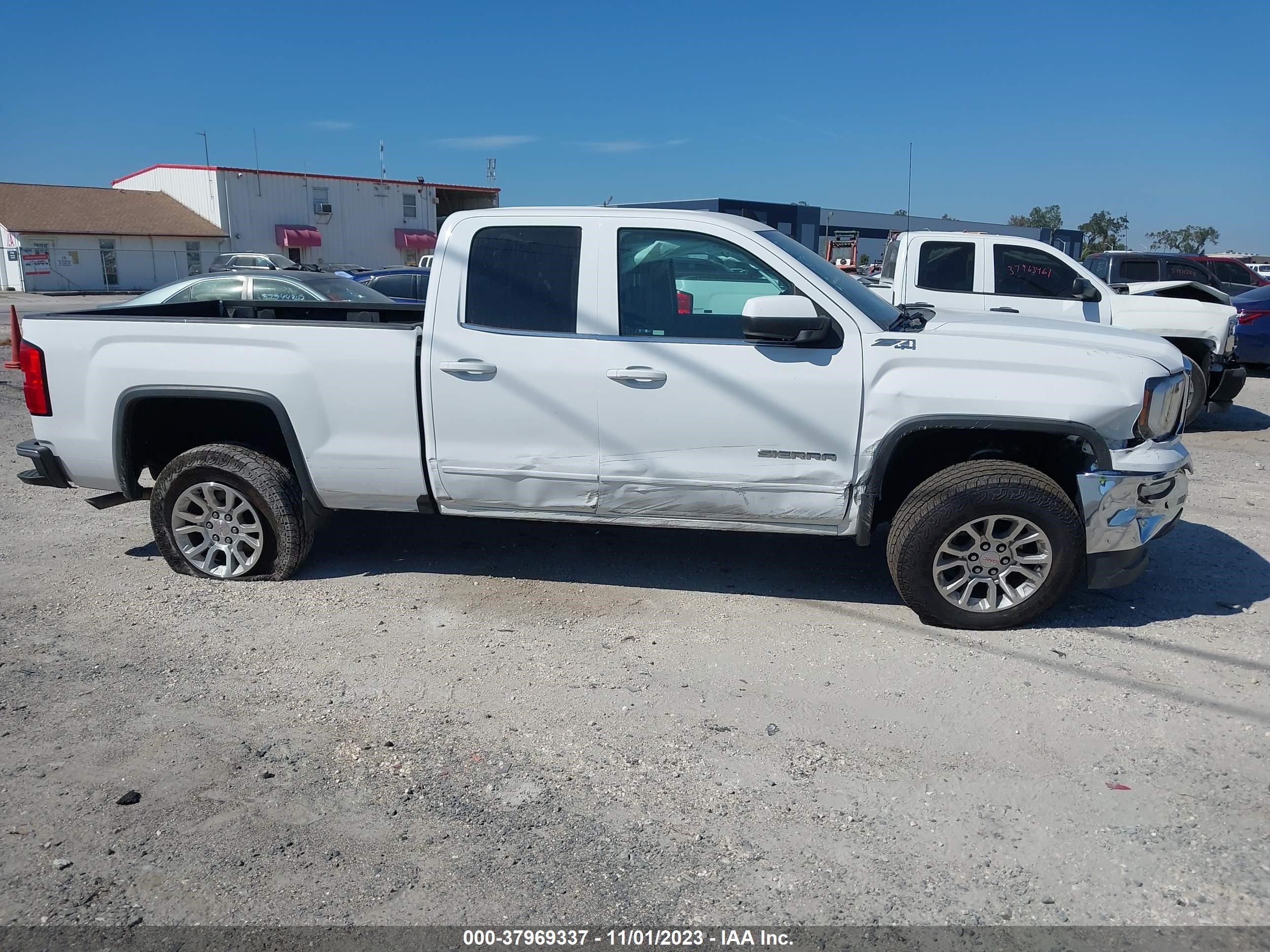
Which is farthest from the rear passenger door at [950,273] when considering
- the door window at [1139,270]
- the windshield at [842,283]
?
the door window at [1139,270]

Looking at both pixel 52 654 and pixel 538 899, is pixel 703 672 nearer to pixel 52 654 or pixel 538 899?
pixel 538 899

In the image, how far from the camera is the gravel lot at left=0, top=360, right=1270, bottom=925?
9.61ft

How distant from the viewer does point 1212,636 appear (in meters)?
4.73

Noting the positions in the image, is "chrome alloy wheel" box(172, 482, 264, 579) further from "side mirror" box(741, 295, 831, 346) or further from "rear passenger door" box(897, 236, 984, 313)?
"rear passenger door" box(897, 236, 984, 313)

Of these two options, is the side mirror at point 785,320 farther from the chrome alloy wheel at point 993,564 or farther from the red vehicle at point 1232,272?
the red vehicle at point 1232,272

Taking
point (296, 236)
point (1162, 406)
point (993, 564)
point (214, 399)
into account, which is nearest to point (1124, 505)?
point (1162, 406)

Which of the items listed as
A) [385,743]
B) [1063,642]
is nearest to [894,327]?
[1063,642]

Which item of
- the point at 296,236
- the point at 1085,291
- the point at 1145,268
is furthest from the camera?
the point at 296,236

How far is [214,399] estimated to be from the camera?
17.1 feet

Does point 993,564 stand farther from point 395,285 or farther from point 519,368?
point 395,285

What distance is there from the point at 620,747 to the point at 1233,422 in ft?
32.9

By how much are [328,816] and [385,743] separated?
0.50m

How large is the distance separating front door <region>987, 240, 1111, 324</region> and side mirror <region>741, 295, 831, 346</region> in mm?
6178

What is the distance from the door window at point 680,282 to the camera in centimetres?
482
